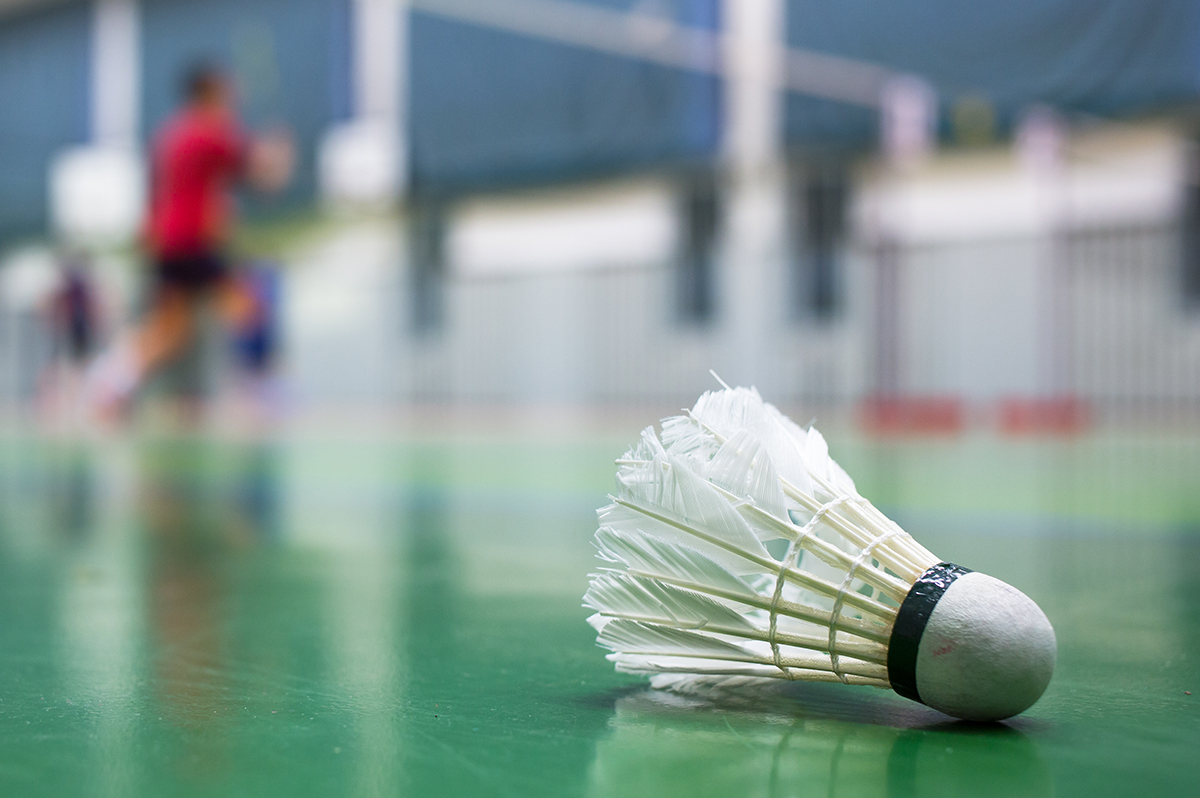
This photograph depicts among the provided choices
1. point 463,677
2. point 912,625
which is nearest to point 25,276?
point 463,677

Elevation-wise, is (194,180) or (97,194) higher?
(97,194)

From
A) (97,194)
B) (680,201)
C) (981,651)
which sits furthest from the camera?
(97,194)

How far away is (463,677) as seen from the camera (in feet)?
3.18

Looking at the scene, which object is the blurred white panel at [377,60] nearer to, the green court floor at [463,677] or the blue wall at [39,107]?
the blue wall at [39,107]

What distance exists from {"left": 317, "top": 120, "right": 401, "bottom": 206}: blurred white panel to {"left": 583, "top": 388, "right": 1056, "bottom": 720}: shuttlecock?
12410 millimetres

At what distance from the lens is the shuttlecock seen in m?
0.77

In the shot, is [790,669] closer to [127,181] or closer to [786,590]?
[786,590]

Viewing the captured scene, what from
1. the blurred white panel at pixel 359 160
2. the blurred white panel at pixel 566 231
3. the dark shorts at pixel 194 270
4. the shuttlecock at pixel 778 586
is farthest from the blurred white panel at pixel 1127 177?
the shuttlecock at pixel 778 586

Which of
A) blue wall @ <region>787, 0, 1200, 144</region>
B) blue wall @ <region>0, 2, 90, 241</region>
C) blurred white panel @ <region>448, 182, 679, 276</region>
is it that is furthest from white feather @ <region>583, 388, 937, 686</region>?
blue wall @ <region>0, 2, 90, 241</region>

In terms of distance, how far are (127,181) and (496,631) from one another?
54.0ft

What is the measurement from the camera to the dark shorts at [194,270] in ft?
21.9

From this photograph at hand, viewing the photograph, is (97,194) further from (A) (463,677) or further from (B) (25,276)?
(A) (463,677)

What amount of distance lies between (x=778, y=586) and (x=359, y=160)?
12.8 meters

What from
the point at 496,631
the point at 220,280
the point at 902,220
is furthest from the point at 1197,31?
the point at 496,631
